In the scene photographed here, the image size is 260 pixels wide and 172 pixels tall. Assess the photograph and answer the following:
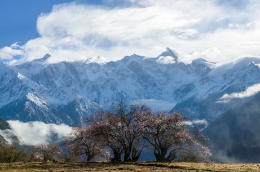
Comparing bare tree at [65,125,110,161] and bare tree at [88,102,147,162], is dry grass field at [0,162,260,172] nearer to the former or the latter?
bare tree at [88,102,147,162]

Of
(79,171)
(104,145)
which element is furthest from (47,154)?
(79,171)

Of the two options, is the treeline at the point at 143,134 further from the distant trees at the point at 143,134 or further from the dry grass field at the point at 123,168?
the dry grass field at the point at 123,168

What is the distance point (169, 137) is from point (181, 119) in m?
3.58

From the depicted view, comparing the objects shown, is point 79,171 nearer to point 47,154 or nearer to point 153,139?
point 153,139

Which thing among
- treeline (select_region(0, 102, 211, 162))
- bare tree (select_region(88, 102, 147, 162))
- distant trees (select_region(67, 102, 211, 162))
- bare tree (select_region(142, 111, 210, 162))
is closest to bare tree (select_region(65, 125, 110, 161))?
treeline (select_region(0, 102, 211, 162))

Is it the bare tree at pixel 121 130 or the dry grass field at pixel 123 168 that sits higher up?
the bare tree at pixel 121 130

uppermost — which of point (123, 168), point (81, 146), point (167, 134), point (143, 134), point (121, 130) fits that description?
point (121, 130)

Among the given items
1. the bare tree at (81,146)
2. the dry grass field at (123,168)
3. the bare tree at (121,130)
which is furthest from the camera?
the bare tree at (81,146)

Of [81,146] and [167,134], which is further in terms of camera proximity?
[81,146]

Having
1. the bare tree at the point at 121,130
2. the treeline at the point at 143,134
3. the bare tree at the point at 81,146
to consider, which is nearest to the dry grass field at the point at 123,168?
the bare tree at the point at 121,130

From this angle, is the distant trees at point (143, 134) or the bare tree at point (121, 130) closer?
the bare tree at point (121, 130)

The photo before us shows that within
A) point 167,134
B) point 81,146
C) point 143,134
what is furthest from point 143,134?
point 81,146

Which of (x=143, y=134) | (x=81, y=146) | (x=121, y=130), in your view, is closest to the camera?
(x=121, y=130)

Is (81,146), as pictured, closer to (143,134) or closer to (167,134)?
(143,134)
